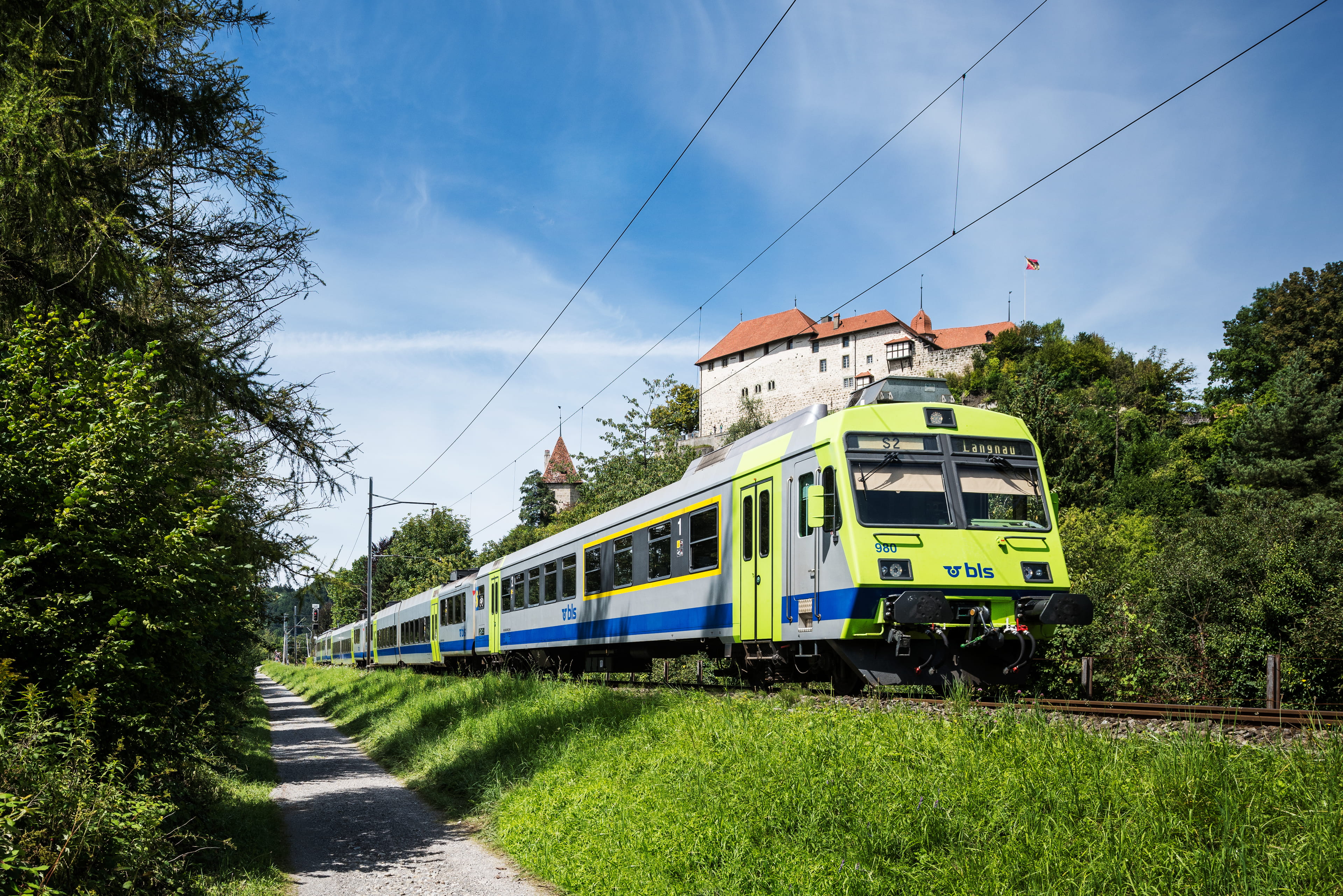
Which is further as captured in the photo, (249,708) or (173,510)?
(249,708)

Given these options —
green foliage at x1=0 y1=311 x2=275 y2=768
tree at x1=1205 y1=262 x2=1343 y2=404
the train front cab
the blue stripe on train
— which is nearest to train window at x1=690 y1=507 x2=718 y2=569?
the blue stripe on train

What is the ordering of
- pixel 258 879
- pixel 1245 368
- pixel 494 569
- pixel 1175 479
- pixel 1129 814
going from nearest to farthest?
pixel 1129 814
pixel 258 879
pixel 494 569
pixel 1175 479
pixel 1245 368

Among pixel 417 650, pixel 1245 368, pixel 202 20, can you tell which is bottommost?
pixel 417 650

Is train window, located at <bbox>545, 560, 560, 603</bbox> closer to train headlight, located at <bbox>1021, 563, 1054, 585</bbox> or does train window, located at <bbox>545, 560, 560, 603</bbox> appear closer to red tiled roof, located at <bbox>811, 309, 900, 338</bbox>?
train headlight, located at <bbox>1021, 563, 1054, 585</bbox>

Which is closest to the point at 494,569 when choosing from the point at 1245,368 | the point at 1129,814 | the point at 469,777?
the point at 469,777

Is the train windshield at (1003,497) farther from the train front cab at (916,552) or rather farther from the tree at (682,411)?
the tree at (682,411)

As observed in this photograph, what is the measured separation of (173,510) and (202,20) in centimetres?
519

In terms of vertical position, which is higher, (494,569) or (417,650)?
(494,569)

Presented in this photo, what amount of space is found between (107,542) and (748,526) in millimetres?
7750

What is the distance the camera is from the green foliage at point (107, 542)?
5602mm

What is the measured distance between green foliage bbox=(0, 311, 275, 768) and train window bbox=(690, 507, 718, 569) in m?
7.01

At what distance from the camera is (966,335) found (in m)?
116

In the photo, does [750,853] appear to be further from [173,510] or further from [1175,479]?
[1175,479]

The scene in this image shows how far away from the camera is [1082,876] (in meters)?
4.30
